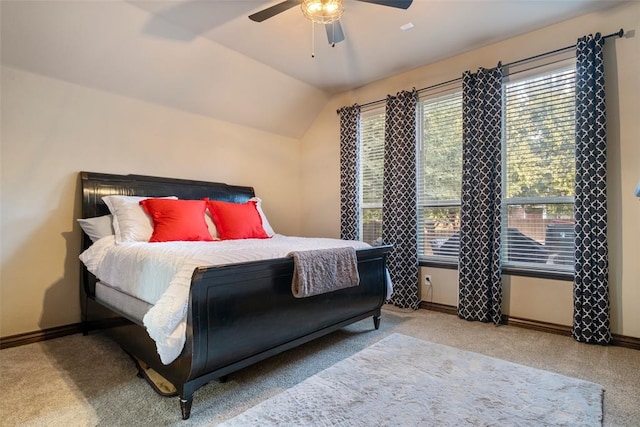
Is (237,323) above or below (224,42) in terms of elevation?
below

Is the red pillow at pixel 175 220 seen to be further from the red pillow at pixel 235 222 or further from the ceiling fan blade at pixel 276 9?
the ceiling fan blade at pixel 276 9

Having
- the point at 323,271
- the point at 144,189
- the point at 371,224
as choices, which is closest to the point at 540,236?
the point at 371,224

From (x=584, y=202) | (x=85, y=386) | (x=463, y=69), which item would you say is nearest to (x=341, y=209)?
(x=463, y=69)

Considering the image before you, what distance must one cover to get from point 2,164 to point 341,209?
135 inches

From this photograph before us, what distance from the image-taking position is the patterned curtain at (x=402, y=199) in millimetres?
3832

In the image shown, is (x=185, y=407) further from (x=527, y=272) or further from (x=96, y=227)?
(x=527, y=272)

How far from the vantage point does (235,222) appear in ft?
11.1

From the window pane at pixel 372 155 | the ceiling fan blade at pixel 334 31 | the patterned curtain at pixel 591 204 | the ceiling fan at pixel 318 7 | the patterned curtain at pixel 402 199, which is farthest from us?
the window pane at pixel 372 155

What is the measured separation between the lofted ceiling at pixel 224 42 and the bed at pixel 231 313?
3.40ft

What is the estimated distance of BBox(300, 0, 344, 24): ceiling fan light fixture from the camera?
2.26m

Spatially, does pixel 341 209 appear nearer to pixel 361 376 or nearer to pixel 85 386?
pixel 361 376

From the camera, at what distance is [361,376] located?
2.18m

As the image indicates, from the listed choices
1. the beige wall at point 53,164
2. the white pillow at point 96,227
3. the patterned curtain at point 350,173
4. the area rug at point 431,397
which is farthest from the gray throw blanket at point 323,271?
the beige wall at point 53,164

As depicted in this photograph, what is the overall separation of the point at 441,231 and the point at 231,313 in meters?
2.70
